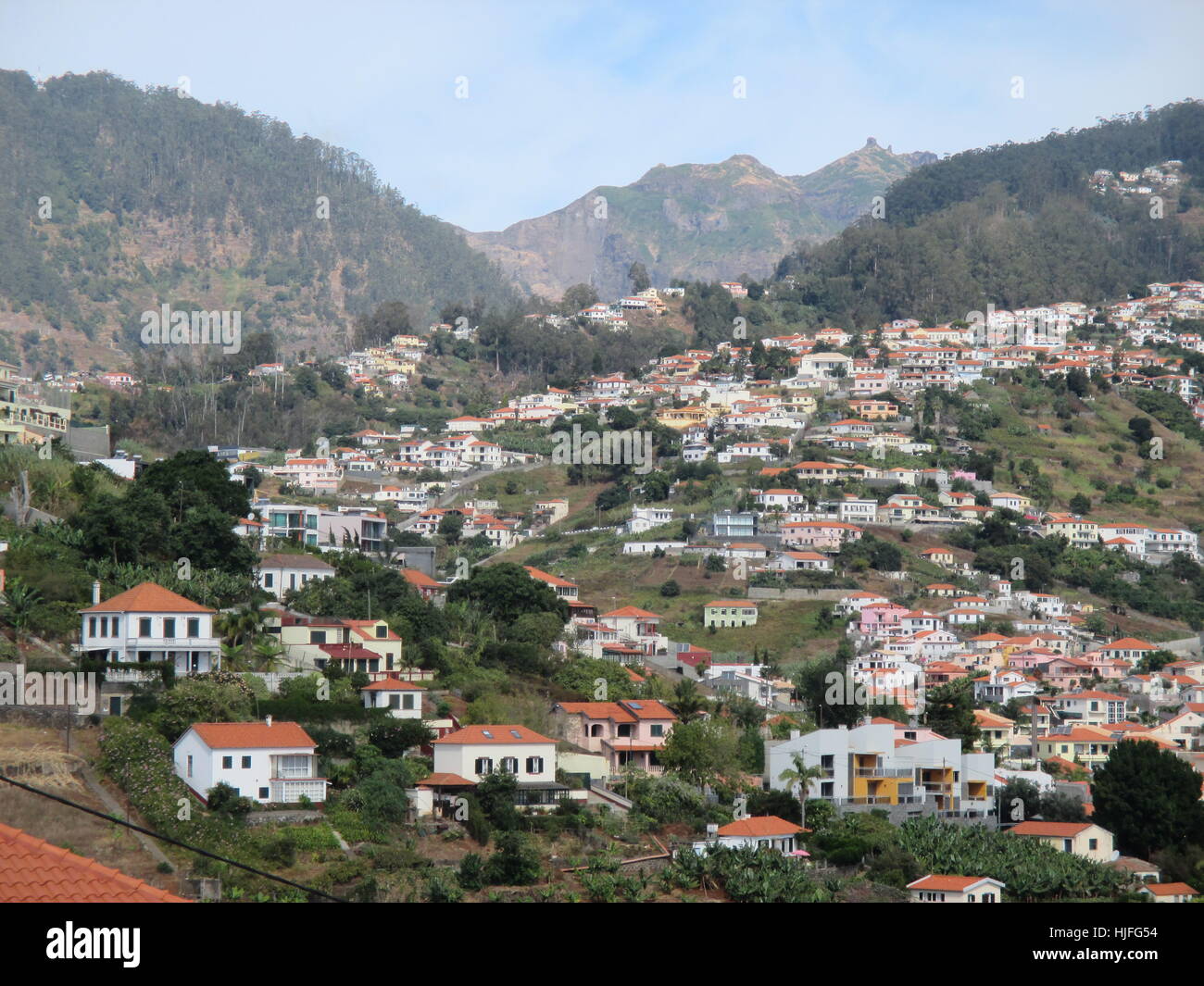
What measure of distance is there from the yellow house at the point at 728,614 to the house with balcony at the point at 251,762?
1381 inches

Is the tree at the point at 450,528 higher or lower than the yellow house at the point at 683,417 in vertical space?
lower

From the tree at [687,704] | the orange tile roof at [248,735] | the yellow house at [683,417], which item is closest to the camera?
the orange tile roof at [248,735]

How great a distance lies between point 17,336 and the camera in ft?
575

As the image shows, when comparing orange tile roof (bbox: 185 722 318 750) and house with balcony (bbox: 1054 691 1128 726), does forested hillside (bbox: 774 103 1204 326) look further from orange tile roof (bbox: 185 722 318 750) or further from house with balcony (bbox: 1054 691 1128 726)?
orange tile roof (bbox: 185 722 318 750)

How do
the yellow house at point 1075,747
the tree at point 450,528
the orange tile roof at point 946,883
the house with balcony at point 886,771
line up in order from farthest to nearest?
the tree at point 450,528 → the yellow house at point 1075,747 → the house with balcony at point 886,771 → the orange tile roof at point 946,883

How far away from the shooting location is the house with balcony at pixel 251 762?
27812 mm

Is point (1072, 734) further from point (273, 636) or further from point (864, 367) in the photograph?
point (864, 367)

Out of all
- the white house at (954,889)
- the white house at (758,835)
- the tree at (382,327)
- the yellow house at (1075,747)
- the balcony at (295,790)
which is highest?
the tree at (382,327)

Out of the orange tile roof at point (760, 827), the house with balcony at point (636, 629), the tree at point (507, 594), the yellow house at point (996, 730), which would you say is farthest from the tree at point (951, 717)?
the house with balcony at point (636, 629)

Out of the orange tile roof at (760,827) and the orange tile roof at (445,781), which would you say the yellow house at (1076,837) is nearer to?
the orange tile roof at (760,827)

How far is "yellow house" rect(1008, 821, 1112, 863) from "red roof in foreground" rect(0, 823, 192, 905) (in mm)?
31411

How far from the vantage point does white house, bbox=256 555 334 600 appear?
141 ft
